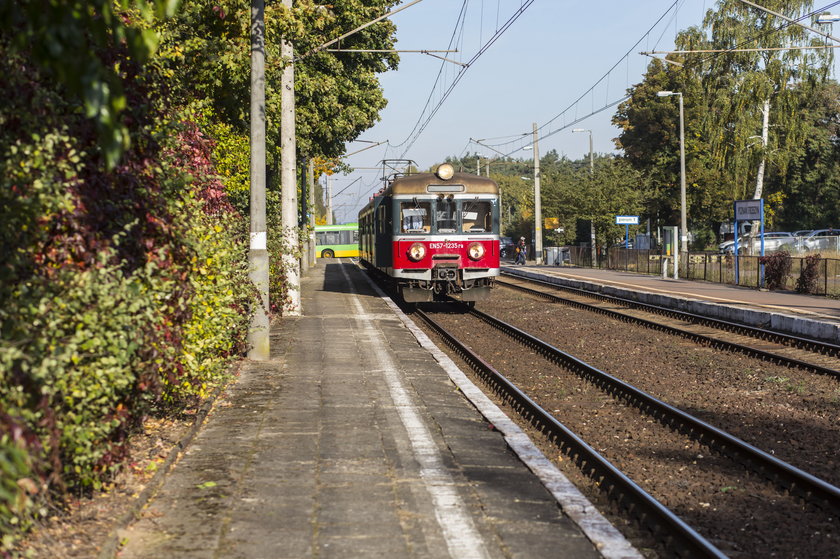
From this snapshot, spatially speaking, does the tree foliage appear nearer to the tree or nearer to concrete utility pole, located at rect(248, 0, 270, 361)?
the tree

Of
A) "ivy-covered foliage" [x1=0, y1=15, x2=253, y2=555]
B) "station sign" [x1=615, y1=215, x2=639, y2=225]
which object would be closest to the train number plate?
"ivy-covered foliage" [x1=0, y1=15, x2=253, y2=555]

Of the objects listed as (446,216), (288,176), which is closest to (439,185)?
(446,216)

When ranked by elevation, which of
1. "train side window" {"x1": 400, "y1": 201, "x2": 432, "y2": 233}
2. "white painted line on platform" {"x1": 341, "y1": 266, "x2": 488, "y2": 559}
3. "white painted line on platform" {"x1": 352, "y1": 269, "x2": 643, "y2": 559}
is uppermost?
"train side window" {"x1": 400, "y1": 201, "x2": 432, "y2": 233}

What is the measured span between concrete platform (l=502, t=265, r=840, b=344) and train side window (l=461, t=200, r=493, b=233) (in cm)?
537

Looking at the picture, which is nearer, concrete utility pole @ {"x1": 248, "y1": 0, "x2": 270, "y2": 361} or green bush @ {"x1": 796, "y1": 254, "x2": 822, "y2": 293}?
concrete utility pole @ {"x1": 248, "y1": 0, "x2": 270, "y2": 361}

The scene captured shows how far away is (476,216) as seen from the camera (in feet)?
75.9

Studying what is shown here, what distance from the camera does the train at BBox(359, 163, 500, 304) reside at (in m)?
22.8

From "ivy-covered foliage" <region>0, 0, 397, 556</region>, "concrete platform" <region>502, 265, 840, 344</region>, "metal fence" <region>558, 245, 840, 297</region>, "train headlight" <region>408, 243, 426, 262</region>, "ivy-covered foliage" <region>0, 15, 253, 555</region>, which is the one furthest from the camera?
"metal fence" <region>558, 245, 840, 297</region>

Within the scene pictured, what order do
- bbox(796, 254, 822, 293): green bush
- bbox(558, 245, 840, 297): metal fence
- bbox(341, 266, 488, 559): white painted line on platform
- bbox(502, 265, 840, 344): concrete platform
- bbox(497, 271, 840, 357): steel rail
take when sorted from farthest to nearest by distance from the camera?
1. bbox(558, 245, 840, 297): metal fence
2. bbox(796, 254, 822, 293): green bush
3. bbox(502, 265, 840, 344): concrete platform
4. bbox(497, 271, 840, 357): steel rail
5. bbox(341, 266, 488, 559): white painted line on platform

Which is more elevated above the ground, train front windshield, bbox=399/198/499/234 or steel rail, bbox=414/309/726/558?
train front windshield, bbox=399/198/499/234

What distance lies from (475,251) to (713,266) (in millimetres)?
16138

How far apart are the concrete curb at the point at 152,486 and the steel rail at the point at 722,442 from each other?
4699mm

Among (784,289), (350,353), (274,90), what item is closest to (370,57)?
(274,90)

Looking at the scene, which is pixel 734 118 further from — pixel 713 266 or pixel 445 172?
pixel 445 172
